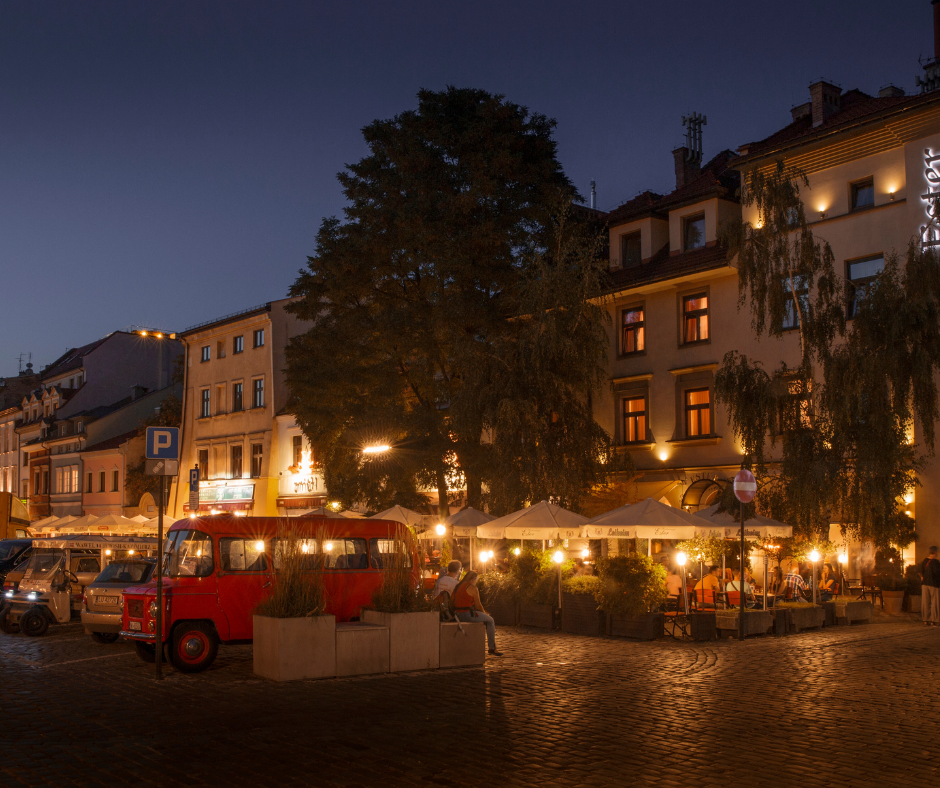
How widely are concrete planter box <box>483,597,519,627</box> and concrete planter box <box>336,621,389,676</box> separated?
8.32 meters

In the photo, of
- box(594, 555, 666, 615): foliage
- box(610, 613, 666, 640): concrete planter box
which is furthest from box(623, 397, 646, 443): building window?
box(610, 613, 666, 640): concrete planter box

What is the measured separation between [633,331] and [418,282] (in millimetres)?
7348

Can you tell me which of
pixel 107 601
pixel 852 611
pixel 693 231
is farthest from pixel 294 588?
pixel 693 231

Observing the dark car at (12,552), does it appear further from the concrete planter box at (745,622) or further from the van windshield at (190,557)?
the concrete planter box at (745,622)

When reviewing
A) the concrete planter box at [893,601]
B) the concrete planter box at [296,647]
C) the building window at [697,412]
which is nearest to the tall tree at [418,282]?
the building window at [697,412]

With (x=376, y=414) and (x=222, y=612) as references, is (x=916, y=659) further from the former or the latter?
(x=376, y=414)

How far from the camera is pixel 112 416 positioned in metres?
70.2

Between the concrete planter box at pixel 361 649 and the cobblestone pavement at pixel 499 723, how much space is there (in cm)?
36

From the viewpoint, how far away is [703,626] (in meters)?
19.6

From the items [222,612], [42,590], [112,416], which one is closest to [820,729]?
[222,612]

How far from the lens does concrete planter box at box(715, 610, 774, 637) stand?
798 inches

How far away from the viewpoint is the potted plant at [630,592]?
20062mm

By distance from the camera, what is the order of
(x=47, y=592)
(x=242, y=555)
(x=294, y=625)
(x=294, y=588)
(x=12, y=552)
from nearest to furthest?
(x=294, y=625)
(x=294, y=588)
(x=242, y=555)
(x=47, y=592)
(x=12, y=552)

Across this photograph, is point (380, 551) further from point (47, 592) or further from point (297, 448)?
point (297, 448)
